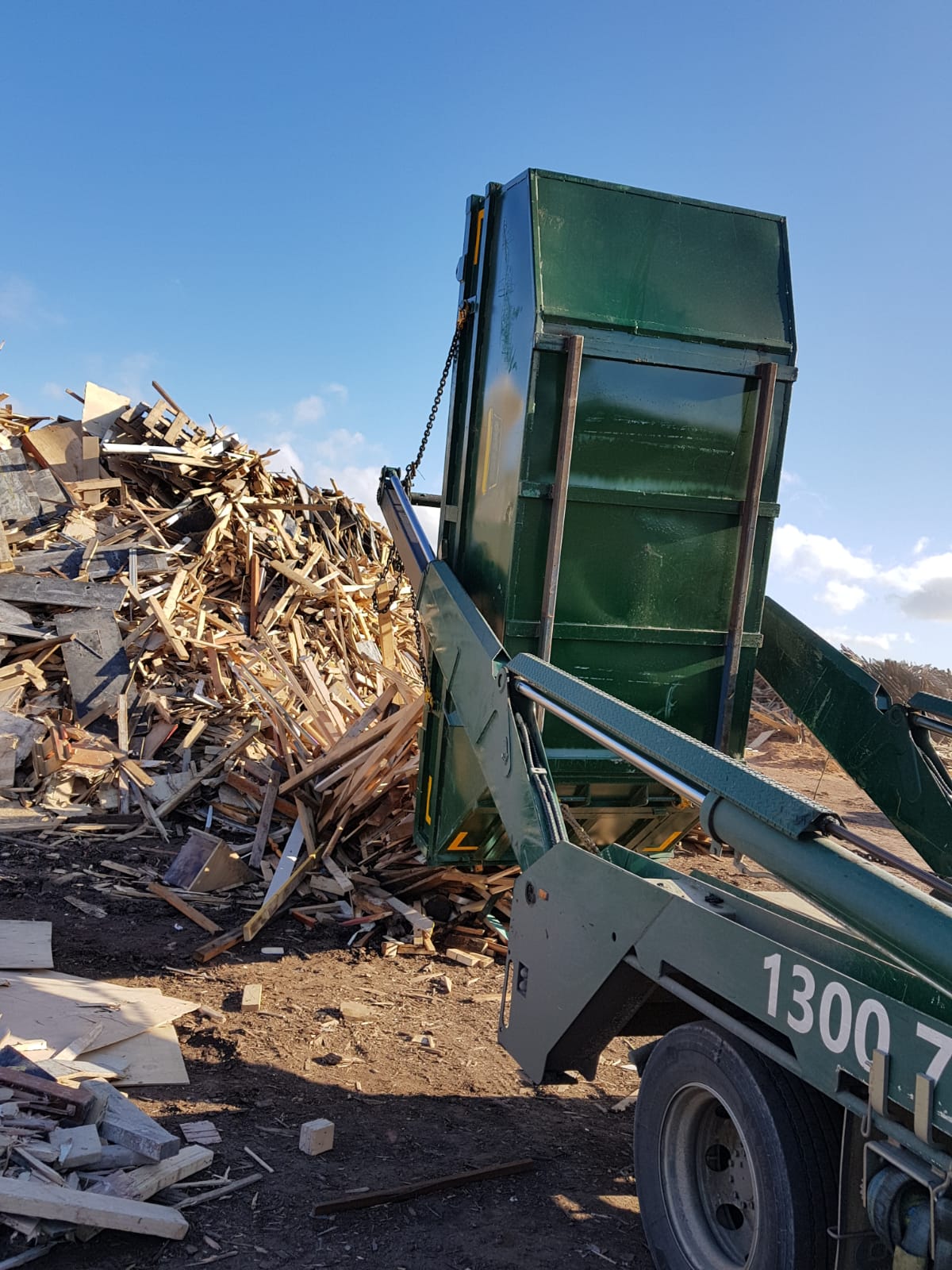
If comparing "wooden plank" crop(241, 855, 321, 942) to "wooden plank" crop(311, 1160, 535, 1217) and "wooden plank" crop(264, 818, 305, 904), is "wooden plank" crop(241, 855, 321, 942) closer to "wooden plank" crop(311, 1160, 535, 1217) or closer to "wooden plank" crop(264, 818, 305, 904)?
"wooden plank" crop(264, 818, 305, 904)

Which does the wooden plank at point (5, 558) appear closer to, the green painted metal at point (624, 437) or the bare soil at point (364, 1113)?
the bare soil at point (364, 1113)

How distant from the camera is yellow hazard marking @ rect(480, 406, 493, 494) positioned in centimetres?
556

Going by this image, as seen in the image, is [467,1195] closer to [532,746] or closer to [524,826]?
[524,826]

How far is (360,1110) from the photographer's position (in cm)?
450

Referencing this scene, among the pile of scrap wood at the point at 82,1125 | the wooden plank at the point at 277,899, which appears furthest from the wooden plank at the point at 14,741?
the pile of scrap wood at the point at 82,1125

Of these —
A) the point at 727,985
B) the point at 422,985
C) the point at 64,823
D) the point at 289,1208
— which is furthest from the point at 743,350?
the point at 64,823

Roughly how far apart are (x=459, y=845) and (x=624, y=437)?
255 centimetres

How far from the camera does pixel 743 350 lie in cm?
530

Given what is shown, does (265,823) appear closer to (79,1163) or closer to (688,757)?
(79,1163)

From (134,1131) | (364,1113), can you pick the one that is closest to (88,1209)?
(134,1131)

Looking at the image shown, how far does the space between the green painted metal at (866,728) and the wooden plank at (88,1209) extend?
3654mm

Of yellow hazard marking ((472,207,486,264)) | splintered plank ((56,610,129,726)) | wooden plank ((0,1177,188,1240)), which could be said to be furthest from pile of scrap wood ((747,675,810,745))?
wooden plank ((0,1177,188,1240))

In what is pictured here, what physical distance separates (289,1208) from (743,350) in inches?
173

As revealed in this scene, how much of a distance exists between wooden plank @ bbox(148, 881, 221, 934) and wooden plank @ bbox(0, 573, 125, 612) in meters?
5.30
